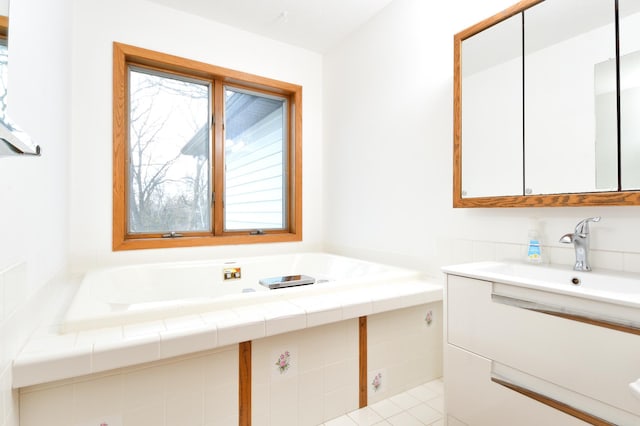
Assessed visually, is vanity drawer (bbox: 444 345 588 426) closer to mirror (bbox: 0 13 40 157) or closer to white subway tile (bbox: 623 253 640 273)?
white subway tile (bbox: 623 253 640 273)

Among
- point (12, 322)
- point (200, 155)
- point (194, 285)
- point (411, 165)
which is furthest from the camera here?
point (200, 155)

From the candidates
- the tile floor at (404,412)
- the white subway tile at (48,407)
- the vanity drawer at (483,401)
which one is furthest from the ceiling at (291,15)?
the tile floor at (404,412)

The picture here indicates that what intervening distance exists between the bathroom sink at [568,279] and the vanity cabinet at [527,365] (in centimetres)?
4

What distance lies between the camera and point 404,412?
5.24 feet

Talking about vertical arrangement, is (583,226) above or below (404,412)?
above

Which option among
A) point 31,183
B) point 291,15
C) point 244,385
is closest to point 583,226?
point 244,385

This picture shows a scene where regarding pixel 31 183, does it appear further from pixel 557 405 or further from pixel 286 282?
pixel 557 405

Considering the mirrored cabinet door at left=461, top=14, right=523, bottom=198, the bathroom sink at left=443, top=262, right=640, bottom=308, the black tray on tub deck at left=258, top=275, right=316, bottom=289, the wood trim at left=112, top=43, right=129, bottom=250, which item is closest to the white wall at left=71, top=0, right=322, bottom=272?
the wood trim at left=112, top=43, right=129, bottom=250

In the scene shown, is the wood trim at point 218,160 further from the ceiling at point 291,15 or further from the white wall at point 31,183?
the white wall at point 31,183

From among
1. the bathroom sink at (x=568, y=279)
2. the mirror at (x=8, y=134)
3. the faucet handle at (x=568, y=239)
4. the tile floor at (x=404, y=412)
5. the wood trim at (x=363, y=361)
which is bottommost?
the tile floor at (x=404, y=412)

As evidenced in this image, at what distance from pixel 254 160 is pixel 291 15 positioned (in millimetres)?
1229

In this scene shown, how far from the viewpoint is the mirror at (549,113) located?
122cm

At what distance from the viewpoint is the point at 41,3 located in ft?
4.32

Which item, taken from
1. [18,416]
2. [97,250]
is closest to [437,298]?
[18,416]
